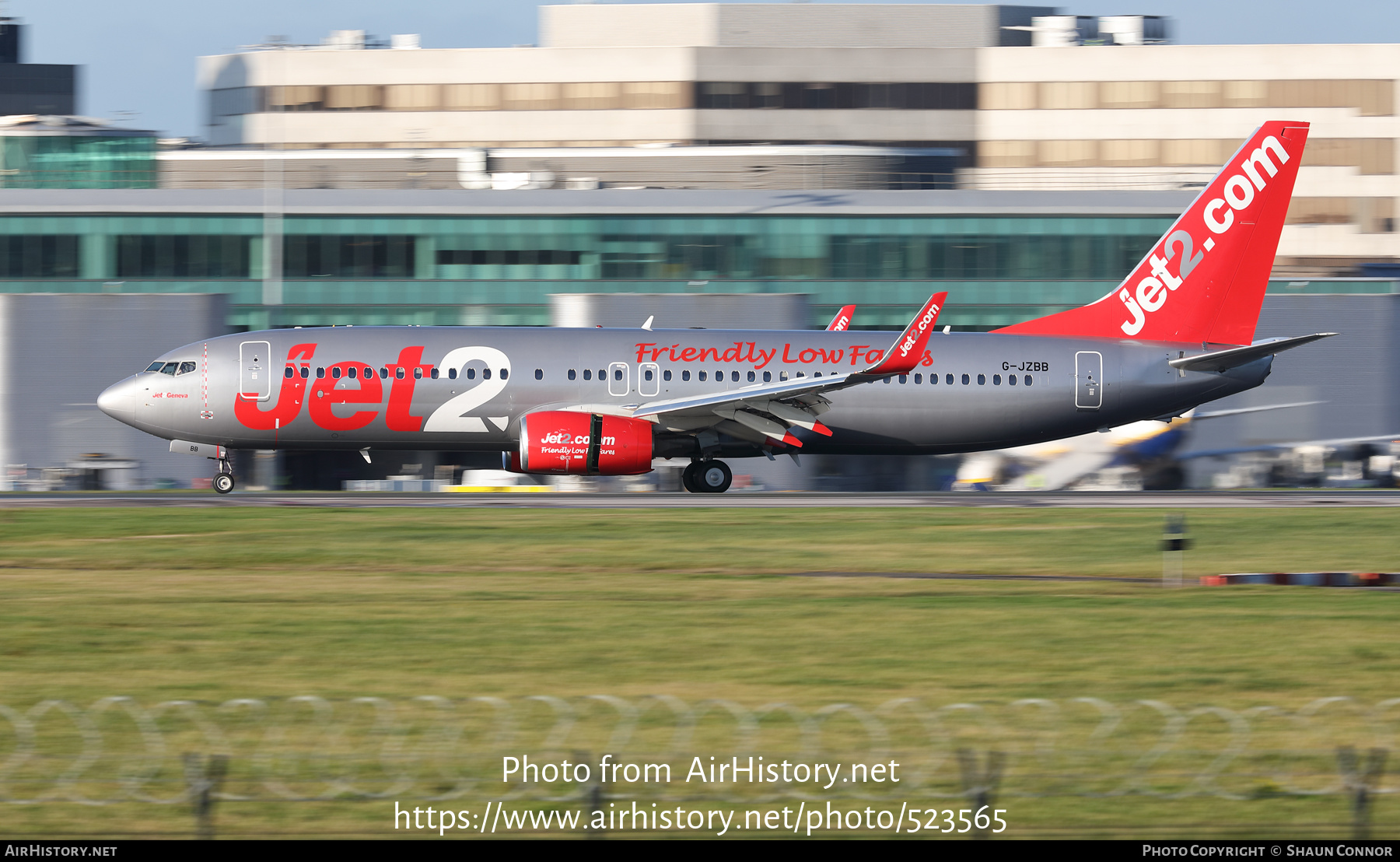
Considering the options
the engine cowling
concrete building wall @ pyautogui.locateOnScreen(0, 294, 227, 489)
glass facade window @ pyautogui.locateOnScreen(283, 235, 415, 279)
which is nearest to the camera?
the engine cowling

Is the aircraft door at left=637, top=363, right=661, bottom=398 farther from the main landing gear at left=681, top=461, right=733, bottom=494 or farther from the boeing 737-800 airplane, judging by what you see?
the main landing gear at left=681, top=461, right=733, bottom=494

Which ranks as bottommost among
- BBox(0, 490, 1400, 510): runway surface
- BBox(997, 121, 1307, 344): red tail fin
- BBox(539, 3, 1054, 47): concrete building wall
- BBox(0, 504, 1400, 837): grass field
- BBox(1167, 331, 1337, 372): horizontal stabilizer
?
BBox(0, 490, 1400, 510): runway surface

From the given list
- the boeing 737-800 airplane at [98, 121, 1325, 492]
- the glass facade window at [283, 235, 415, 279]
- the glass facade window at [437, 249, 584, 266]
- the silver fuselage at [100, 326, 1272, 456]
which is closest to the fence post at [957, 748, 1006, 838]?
the boeing 737-800 airplane at [98, 121, 1325, 492]

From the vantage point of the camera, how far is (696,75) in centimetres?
9594

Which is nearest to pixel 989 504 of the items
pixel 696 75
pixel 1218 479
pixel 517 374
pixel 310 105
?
pixel 517 374

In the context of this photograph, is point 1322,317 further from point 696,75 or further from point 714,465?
point 696,75

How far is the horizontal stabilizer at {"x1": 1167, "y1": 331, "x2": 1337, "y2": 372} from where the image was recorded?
1574 inches

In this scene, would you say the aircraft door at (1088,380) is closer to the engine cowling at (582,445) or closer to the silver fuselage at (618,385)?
the silver fuselage at (618,385)

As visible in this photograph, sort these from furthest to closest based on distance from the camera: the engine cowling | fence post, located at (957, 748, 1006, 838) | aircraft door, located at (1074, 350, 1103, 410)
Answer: aircraft door, located at (1074, 350, 1103, 410)
the engine cowling
fence post, located at (957, 748, 1006, 838)

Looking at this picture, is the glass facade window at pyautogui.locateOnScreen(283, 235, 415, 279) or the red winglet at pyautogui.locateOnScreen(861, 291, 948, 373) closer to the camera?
the red winglet at pyautogui.locateOnScreen(861, 291, 948, 373)

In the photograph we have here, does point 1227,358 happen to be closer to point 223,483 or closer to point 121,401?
point 223,483

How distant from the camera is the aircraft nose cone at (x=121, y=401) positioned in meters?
38.3

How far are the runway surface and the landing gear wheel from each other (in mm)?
453
